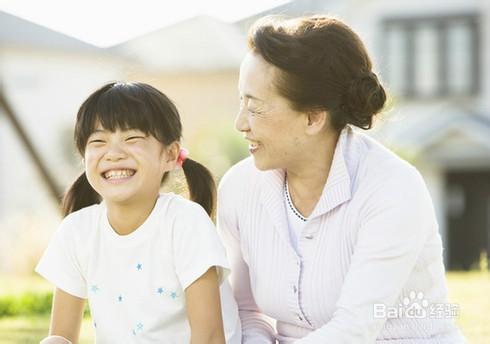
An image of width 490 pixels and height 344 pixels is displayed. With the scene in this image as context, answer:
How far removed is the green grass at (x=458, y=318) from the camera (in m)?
5.32

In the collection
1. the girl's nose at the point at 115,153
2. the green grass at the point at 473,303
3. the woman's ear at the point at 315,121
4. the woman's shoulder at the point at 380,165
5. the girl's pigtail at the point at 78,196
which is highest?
the woman's ear at the point at 315,121

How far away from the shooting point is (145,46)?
1154 inches

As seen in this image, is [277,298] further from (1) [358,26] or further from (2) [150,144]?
(1) [358,26]

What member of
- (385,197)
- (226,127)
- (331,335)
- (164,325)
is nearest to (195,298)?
(164,325)

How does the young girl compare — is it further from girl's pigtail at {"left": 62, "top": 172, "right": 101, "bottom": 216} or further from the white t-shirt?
girl's pigtail at {"left": 62, "top": 172, "right": 101, "bottom": 216}

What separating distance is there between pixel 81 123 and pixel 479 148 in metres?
16.1

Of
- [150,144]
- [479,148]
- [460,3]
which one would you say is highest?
[460,3]

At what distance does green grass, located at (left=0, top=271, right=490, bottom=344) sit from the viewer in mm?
5324

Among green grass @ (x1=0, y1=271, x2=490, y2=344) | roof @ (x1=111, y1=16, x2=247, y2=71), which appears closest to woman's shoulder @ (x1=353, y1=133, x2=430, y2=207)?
green grass @ (x1=0, y1=271, x2=490, y2=344)

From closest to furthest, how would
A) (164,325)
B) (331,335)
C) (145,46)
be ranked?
(331,335) → (164,325) → (145,46)

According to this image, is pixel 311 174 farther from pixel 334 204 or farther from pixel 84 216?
pixel 84 216

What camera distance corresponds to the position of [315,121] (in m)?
3.53

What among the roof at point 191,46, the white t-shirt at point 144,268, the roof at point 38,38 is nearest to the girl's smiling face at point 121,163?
the white t-shirt at point 144,268

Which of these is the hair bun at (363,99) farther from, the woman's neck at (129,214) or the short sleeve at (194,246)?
the woman's neck at (129,214)
